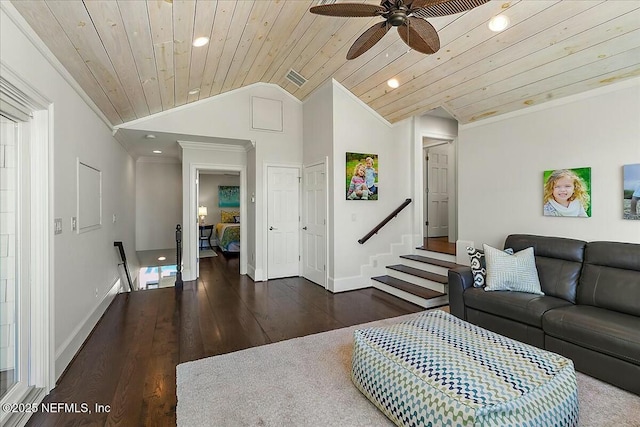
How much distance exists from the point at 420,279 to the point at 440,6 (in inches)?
131

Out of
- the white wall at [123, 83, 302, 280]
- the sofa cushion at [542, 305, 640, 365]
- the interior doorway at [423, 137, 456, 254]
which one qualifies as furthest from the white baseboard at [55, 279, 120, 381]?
the interior doorway at [423, 137, 456, 254]

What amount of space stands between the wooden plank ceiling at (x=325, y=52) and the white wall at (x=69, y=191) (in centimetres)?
19

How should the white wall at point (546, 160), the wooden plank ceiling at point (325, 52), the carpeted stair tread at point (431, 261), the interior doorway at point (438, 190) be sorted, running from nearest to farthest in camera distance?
the wooden plank ceiling at point (325, 52) → the white wall at point (546, 160) → the carpeted stair tread at point (431, 261) → the interior doorway at point (438, 190)

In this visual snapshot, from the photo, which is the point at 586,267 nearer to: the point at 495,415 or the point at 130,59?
the point at 495,415

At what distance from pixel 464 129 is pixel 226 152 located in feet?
13.3

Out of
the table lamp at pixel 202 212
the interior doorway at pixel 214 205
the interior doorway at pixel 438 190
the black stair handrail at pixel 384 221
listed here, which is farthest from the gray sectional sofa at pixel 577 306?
the table lamp at pixel 202 212

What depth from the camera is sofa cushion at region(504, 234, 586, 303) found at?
2832 millimetres

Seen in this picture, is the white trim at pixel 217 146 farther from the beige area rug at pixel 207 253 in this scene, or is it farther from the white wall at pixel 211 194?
the white wall at pixel 211 194

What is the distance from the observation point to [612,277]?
8.54ft

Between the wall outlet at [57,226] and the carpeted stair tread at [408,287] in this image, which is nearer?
the wall outlet at [57,226]

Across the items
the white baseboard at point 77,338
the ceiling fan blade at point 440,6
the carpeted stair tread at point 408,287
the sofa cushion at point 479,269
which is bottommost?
the white baseboard at point 77,338

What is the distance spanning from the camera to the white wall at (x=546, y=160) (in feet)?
9.38

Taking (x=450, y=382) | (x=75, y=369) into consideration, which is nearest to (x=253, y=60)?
(x=75, y=369)

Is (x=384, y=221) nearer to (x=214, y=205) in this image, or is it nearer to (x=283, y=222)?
(x=283, y=222)
